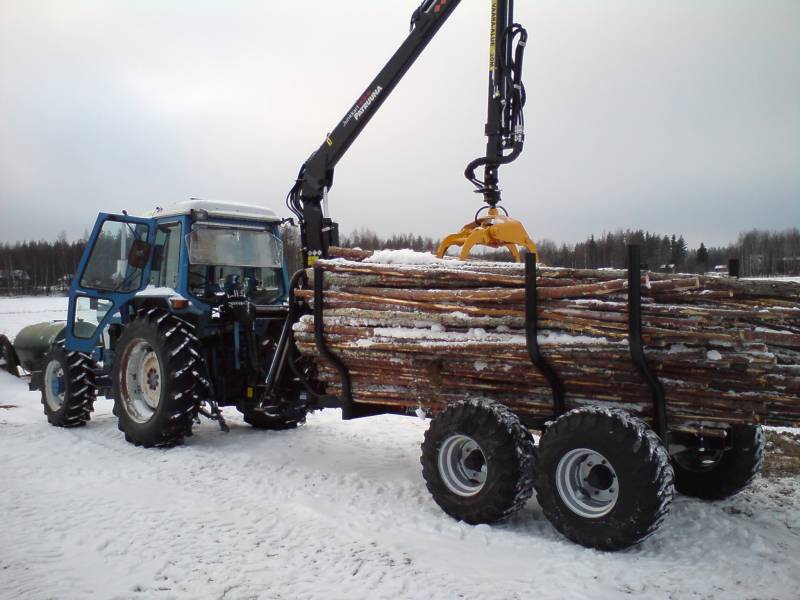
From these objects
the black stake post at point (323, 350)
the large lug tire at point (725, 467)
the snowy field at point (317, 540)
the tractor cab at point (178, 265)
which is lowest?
the snowy field at point (317, 540)

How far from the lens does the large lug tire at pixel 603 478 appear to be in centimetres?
384

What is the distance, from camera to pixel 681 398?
13.5ft

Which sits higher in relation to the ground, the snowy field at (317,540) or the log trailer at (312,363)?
the log trailer at (312,363)

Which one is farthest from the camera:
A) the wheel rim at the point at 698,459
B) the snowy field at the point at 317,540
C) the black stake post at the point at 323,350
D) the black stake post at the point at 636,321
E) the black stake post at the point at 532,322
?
the black stake post at the point at 323,350

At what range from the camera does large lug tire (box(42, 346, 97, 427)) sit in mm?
7781

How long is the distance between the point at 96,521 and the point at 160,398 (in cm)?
212

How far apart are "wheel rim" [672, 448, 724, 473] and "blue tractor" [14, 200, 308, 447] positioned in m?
3.57

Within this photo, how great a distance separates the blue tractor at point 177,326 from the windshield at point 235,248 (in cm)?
1

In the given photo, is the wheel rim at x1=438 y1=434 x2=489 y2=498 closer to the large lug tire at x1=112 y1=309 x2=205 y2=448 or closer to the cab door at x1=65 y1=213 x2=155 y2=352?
the large lug tire at x1=112 y1=309 x2=205 y2=448

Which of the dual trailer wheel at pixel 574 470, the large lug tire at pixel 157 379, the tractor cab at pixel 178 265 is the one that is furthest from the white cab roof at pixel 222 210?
the dual trailer wheel at pixel 574 470

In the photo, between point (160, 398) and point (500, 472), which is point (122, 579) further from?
point (160, 398)

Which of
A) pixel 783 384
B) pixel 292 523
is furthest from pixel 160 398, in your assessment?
pixel 783 384

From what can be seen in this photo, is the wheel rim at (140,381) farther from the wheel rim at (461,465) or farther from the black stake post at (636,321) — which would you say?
the black stake post at (636,321)

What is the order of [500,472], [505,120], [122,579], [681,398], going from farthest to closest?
[505,120] → [500,472] → [681,398] → [122,579]
